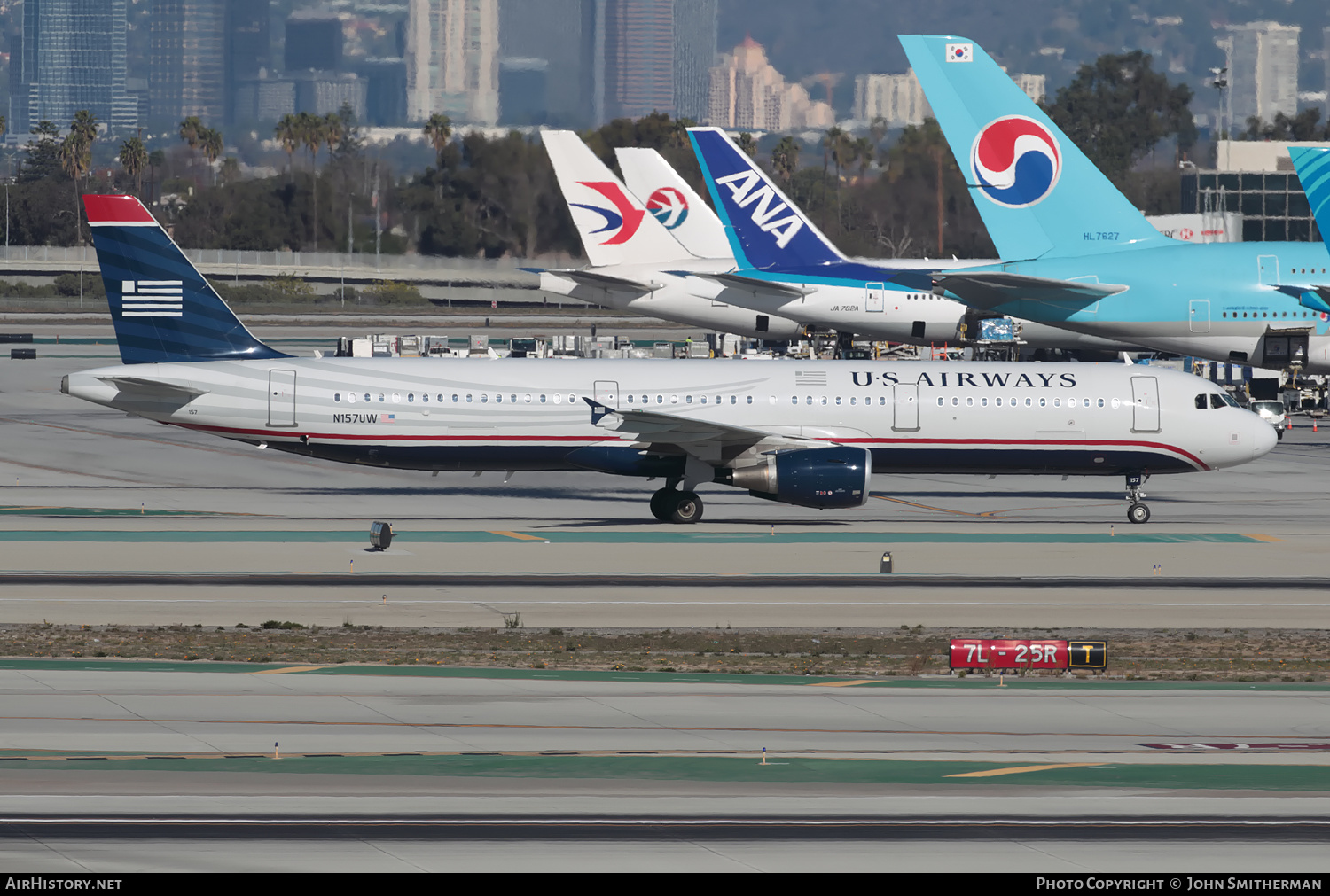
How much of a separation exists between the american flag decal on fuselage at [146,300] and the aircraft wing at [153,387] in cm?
224

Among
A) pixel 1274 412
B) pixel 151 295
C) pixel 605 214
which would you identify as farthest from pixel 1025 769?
pixel 605 214

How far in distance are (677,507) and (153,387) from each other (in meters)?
14.5

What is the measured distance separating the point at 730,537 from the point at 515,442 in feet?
22.3

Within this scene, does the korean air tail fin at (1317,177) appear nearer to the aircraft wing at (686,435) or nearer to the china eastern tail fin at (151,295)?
the aircraft wing at (686,435)

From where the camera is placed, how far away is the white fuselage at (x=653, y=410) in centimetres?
4597

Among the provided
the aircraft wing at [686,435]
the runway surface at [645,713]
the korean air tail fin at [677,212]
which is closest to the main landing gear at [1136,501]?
the runway surface at [645,713]

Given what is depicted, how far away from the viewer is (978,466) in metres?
47.1

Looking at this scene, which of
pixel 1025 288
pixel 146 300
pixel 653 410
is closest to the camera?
pixel 146 300

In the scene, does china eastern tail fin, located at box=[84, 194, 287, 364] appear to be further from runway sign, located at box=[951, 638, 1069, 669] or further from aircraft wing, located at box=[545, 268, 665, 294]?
aircraft wing, located at box=[545, 268, 665, 294]

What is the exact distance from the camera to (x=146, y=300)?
153ft

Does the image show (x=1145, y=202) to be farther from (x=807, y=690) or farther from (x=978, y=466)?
(x=807, y=690)

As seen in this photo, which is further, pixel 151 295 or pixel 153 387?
pixel 151 295

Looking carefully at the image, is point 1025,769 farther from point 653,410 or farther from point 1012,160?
point 1012,160
